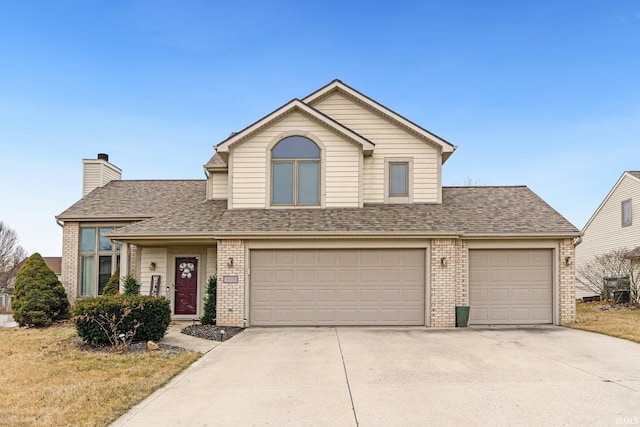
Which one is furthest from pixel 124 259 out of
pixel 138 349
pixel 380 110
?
pixel 380 110

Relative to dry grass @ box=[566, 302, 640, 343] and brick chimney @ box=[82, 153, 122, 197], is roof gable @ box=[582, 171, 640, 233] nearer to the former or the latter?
dry grass @ box=[566, 302, 640, 343]

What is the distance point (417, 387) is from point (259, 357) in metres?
3.60

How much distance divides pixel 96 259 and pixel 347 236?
9940 millimetres

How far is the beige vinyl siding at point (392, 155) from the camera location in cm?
1563

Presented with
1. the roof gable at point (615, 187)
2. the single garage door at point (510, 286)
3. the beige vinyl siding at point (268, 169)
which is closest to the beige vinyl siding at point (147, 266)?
the beige vinyl siding at point (268, 169)

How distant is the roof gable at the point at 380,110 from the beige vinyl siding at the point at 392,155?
0.58 ft

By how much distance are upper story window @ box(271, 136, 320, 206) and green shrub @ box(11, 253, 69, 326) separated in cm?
790

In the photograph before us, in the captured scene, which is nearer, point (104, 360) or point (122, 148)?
point (104, 360)

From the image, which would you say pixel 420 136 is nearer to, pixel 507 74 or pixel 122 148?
pixel 507 74

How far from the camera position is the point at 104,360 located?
913cm

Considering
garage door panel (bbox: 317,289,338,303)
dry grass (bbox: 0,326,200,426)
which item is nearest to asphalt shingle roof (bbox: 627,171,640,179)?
garage door panel (bbox: 317,289,338,303)

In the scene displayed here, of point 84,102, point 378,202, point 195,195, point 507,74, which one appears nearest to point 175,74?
point 84,102

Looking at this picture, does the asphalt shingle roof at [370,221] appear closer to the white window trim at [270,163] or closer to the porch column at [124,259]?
the white window trim at [270,163]

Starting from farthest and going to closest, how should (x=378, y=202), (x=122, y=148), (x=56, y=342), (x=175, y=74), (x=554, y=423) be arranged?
(x=122, y=148) → (x=175, y=74) → (x=378, y=202) → (x=56, y=342) → (x=554, y=423)
